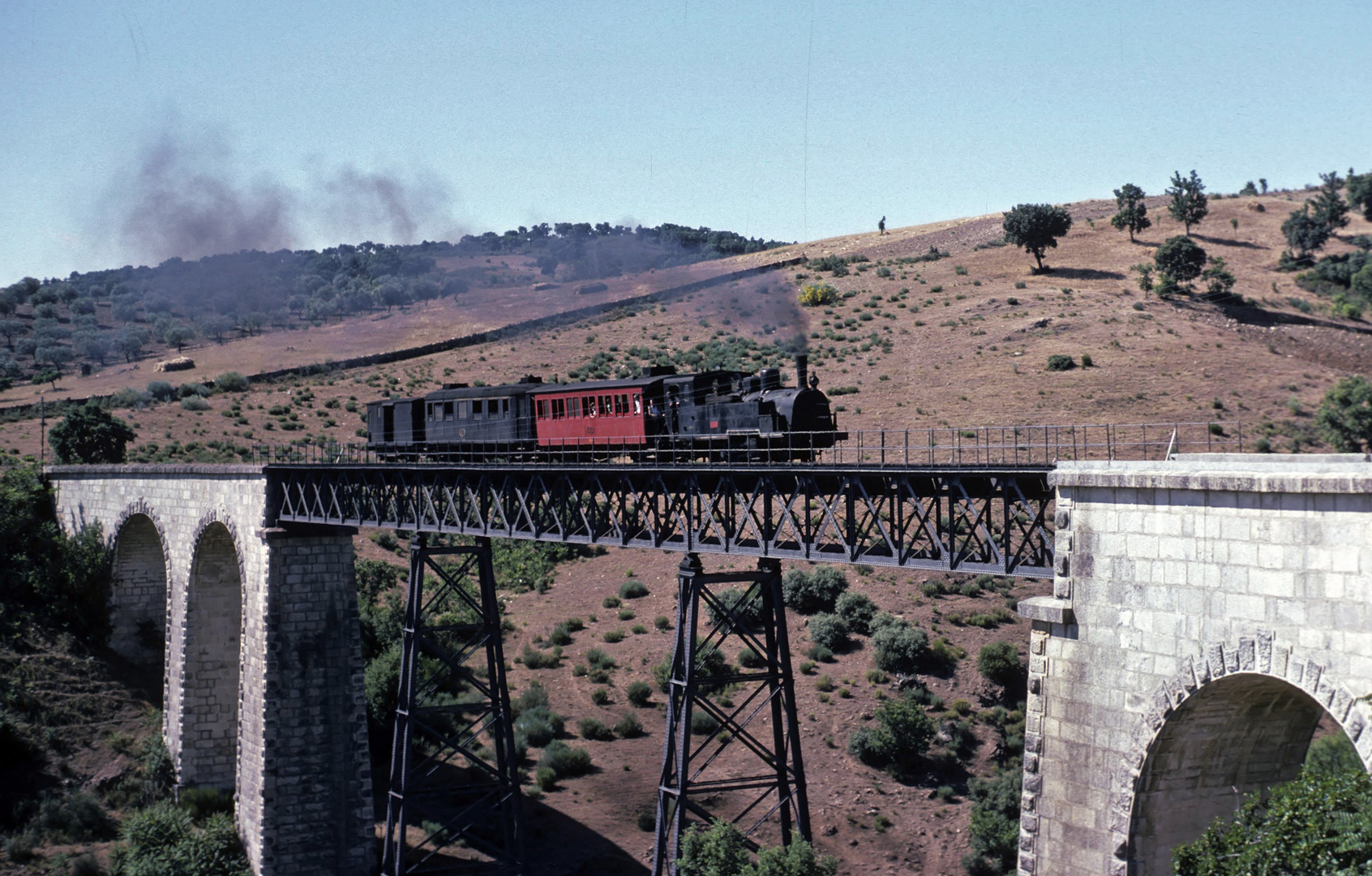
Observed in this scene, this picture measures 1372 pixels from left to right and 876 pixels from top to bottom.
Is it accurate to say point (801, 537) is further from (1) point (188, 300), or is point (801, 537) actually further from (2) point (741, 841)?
(1) point (188, 300)

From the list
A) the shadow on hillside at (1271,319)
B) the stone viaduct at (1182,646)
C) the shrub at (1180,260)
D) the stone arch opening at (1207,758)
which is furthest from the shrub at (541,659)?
the shrub at (1180,260)

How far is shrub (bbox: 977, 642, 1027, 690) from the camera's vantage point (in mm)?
34812

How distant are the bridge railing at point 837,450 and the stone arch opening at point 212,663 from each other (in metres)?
3.49

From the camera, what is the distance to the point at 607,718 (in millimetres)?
36531

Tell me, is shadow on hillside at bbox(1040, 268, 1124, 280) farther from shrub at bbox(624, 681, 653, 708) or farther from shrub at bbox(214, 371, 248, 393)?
shrub at bbox(214, 371, 248, 393)

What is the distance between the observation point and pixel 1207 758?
1335 cm

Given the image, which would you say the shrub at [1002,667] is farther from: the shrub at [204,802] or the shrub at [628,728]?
the shrub at [204,802]

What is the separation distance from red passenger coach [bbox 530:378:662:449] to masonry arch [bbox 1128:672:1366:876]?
15.0 m

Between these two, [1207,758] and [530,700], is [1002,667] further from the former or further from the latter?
[1207,758]

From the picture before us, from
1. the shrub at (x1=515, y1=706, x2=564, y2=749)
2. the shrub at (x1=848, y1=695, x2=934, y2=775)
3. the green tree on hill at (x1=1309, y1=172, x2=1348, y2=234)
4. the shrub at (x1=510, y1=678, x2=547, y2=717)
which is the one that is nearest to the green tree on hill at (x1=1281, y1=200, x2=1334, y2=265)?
the green tree on hill at (x1=1309, y1=172, x2=1348, y2=234)

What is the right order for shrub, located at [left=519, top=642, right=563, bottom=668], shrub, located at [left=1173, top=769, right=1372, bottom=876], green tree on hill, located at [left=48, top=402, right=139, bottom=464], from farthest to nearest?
1. green tree on hill, located at [left=48, top=402, right=139, bottom=464]
2. shrub, located at [left=519, top=642, right=563, bottom=668]
3. shrub, located at [left=1173, top=769, right=1372, bottom=876]

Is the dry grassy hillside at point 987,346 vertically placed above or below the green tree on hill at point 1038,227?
Answer: below

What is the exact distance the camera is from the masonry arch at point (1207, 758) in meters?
12.9

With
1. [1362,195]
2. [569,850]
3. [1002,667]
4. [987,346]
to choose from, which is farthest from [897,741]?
[1362,195]
